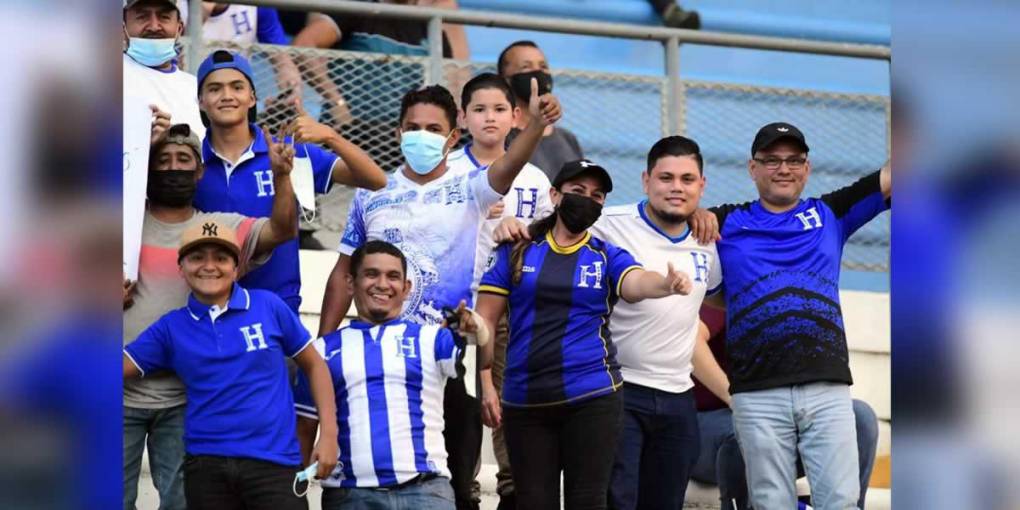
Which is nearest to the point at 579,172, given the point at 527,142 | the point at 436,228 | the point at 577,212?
the point at 577,212

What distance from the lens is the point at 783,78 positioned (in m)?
9.72

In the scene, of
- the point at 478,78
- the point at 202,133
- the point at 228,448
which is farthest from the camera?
the point at 478,78

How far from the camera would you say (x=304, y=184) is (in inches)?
210

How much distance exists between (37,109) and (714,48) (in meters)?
9.01

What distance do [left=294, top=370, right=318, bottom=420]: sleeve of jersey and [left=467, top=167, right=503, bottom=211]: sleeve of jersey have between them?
89 centimetres

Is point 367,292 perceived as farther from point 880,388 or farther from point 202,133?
point 880,388

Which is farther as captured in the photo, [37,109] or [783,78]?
[783,78]

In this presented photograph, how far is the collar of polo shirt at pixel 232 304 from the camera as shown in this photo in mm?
4957

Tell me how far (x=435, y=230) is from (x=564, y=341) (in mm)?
684

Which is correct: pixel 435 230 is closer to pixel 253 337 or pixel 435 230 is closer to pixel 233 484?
pixel 253 337

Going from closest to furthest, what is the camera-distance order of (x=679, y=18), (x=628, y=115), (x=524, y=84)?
1. (x=524, y=84)
2. (x=628, y=115)
3. (x=679, y=18)

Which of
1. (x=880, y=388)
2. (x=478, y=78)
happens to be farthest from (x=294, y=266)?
(x=880, y=388)

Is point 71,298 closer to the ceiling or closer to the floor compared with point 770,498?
closer to the ceiling

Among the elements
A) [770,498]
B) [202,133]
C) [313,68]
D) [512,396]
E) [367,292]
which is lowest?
[770,498]
